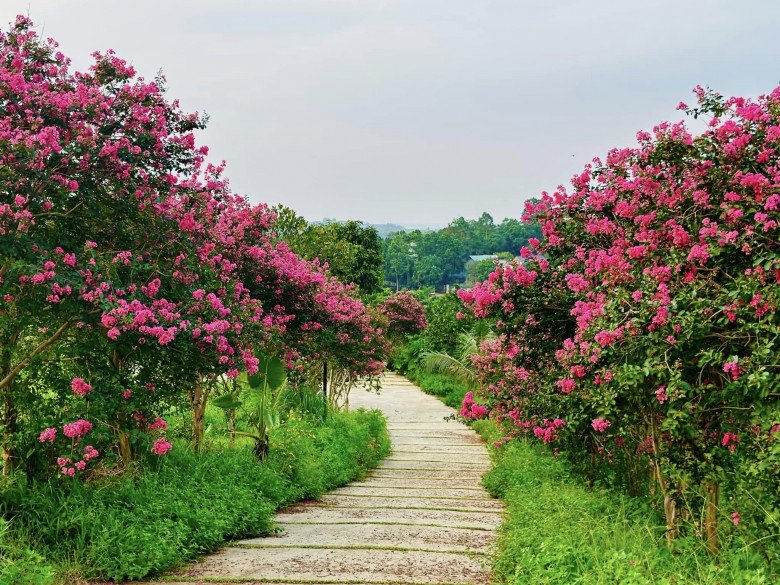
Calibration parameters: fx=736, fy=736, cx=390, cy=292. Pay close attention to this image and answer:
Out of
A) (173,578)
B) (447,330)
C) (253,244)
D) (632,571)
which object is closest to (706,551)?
(632,571)

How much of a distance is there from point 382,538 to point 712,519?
9.28 ft

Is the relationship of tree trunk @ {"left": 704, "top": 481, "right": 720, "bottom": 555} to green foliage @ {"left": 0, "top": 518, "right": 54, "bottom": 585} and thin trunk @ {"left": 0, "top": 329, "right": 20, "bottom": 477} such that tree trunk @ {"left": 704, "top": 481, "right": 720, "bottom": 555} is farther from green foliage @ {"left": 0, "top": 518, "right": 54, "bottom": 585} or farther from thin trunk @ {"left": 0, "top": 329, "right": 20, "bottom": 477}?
thin trunk @ {"left": 0, "top": 329, "right": 20, "bottom": 477}

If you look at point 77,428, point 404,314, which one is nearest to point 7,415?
point 77,428

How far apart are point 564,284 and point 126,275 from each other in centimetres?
371

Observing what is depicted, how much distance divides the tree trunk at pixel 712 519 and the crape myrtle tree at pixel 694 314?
0.01 m

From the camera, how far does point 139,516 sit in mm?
5891

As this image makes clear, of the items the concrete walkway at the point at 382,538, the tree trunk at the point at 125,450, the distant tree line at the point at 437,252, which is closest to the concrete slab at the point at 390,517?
the concrete walkway at the point at 382,538

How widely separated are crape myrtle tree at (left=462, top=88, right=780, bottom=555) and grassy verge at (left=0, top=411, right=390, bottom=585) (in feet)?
10.3

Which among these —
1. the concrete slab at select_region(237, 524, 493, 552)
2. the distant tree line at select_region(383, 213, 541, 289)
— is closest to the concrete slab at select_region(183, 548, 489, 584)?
the concrete slab at select_region(237, 524, 493, 552)

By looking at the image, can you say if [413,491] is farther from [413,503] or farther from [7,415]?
[7,415]

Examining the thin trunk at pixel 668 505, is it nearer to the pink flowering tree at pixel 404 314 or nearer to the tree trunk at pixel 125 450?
the tree trunk at pixel 125 450

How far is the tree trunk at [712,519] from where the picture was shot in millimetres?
4852

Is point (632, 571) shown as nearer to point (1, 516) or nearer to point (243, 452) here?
point (1, 516)

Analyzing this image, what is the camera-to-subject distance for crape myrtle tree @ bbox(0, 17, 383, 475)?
4996mm
